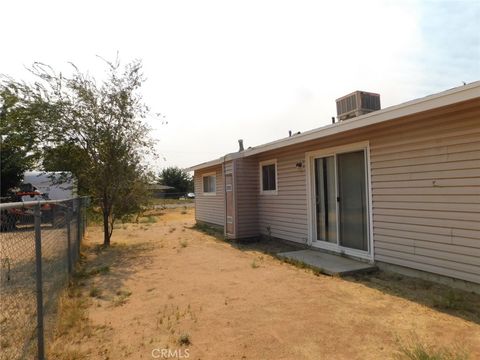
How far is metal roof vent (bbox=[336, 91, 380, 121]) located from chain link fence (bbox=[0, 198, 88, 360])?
5603mm

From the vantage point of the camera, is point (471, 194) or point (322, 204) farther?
point (322, 204)

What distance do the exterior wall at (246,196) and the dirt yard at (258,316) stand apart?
3.34 m

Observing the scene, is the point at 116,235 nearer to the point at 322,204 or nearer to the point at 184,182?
the point at 322,204

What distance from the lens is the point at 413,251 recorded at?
18.2ft

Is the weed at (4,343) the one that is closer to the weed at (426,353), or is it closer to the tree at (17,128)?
the weed at (426,353)

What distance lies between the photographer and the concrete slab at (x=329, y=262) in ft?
19.6

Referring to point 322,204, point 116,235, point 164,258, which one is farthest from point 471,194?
point 116,235

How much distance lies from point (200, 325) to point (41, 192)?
14517mm

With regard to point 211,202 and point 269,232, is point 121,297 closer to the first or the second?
point 269,232

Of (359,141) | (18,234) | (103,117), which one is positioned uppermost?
(103,117)

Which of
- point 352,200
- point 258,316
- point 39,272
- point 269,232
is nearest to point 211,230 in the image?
point 269,232

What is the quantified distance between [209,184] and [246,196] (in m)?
4.55

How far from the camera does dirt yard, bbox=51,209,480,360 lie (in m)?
3.30

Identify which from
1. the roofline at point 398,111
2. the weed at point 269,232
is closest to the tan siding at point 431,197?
the roofline at point 398,111
